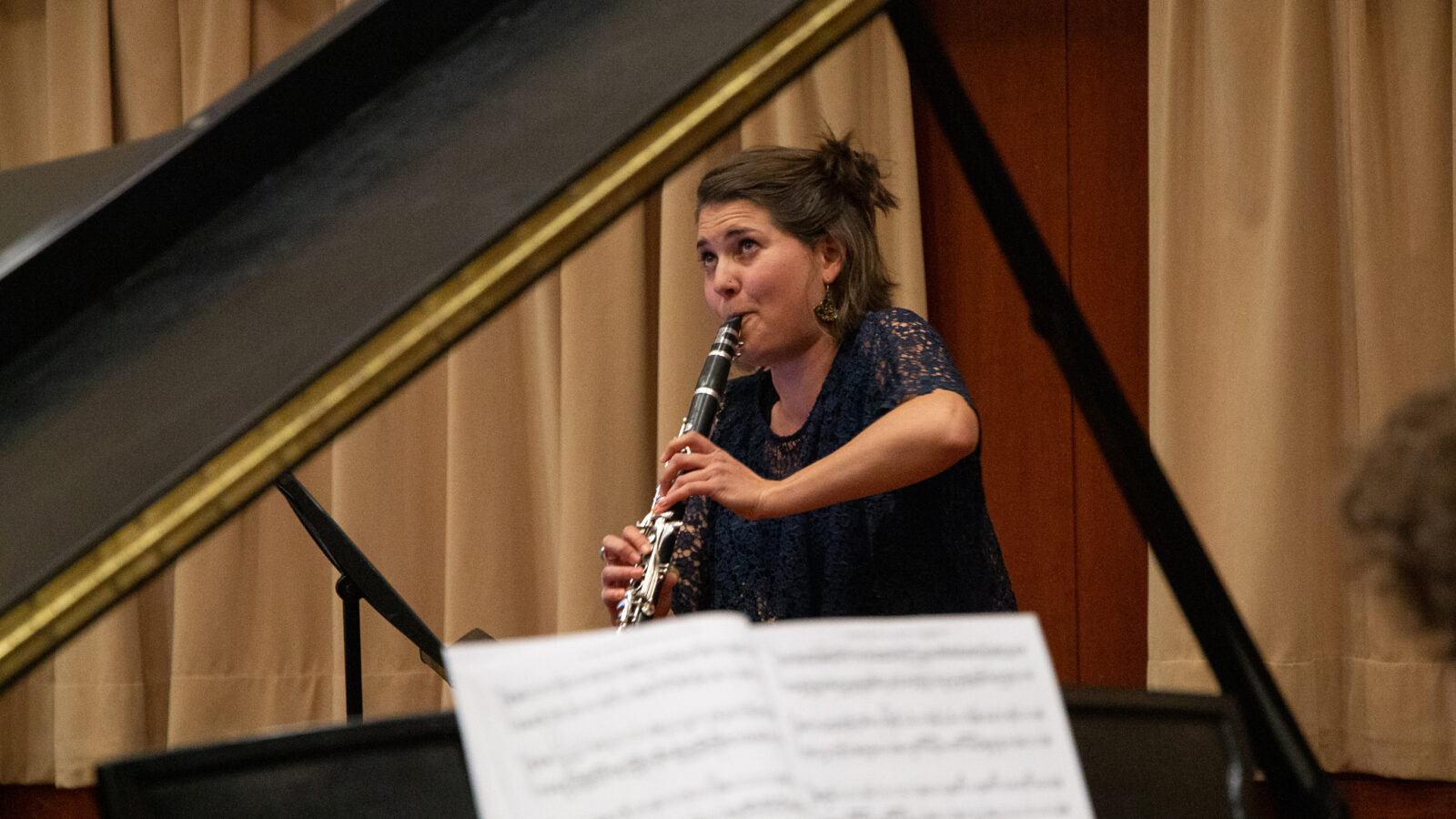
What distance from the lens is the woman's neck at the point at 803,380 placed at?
1841 mm

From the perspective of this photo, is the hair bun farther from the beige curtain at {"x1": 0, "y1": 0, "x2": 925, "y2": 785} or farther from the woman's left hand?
the beige curtain at {"x1": 0, "y1": 0, "x2": 925, "y2": 785}

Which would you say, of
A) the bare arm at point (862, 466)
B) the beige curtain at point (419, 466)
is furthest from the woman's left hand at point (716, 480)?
the beige curtain at point (419, 466)

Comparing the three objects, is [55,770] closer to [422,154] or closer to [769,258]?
[769,258]

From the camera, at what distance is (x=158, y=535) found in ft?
2.00

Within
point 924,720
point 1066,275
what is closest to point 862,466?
point 924,720

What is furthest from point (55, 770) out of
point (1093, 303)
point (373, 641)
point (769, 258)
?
point (1093, 303)

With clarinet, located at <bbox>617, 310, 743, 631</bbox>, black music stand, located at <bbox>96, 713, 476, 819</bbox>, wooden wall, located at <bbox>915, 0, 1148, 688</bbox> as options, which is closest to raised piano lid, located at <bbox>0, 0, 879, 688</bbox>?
black music stand, located at <bbox>96, 713, 476, 819</bbox>

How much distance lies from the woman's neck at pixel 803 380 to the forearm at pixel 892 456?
0.28 m

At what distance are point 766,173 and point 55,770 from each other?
2.30 metres

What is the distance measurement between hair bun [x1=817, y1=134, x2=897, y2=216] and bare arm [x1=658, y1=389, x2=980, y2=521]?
0.42 m

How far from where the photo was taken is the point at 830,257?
1863 mm

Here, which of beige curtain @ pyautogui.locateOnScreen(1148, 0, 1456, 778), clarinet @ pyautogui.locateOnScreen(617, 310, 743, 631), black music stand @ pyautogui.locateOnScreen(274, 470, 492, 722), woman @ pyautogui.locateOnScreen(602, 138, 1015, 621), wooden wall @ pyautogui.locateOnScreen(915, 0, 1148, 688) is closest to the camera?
black music stand @ pyautogui.locateOnScreen(274, 470, 492, 722)

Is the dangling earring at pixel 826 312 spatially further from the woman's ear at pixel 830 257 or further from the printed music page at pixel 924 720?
the printed music page at pixel 924 720

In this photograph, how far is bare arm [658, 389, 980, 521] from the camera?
5.02 feet
